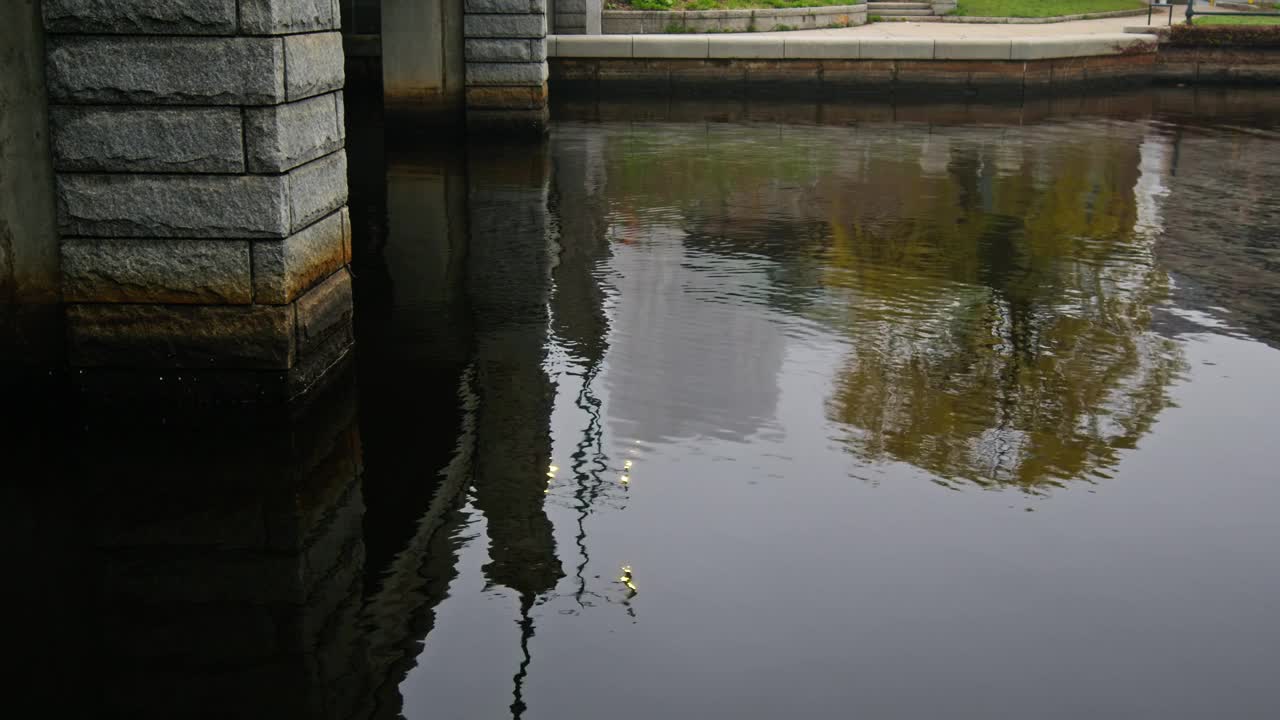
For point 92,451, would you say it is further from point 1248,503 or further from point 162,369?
point 1248,503

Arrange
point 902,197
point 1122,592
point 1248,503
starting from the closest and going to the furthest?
point 1122,592, point 1248,503, point 902,197

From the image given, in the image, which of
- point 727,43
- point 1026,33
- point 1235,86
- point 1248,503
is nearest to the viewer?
point 1248,503

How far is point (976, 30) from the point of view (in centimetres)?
3053

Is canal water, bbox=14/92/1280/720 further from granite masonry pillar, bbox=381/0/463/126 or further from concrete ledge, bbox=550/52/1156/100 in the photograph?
concrete ledge, bbox=550/52/1156/100

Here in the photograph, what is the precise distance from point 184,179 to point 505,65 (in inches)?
460

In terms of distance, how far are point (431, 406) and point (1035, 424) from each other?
2.76 m

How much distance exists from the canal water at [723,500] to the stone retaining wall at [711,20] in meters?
17.5

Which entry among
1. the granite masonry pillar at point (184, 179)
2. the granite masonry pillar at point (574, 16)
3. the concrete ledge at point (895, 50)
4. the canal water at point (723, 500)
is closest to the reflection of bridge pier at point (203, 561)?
the canal water at point (723, 500)

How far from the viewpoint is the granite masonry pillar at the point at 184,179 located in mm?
6289

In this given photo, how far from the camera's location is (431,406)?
6.98 m

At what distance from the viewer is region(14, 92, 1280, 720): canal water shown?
425cm

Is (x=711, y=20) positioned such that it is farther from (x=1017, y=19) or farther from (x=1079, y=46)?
(x=1017, y=19)

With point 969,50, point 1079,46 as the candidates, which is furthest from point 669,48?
point 1079,46

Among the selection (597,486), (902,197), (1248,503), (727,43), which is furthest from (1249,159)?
(597,486)
